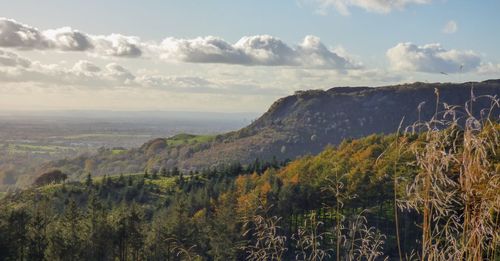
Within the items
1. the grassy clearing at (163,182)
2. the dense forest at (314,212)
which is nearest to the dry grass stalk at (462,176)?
the dense forest at (314,212)

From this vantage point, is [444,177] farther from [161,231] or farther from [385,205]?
[385,205]

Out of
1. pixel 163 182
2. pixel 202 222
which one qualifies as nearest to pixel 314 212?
pixel 202 222

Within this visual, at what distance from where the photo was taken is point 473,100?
14.3 ft

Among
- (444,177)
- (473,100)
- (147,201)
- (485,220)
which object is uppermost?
(473,100)

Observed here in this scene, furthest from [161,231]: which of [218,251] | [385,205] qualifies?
[385,205]

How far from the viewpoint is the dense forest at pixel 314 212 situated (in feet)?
14.6

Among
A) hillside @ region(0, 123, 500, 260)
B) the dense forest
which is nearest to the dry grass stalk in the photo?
the dense forest

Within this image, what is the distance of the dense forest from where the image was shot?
445 centimetres

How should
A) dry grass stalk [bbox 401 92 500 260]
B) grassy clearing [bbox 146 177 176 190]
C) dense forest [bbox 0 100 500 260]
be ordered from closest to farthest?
dry grass stalk [bbox 401 92 500 260] < dense forest [bbox 0 100 500 260] < grassy clearing [bbox 146 177 176 190]

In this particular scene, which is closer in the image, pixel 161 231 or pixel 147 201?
pixel 161 231

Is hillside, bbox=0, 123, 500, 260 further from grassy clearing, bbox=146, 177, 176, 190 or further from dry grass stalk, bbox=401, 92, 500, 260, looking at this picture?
dry grass stalk, bbox=401, 92, 500, 260

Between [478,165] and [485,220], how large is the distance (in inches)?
20.2

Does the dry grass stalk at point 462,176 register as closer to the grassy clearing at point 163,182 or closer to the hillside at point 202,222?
the hillside at point 202,222

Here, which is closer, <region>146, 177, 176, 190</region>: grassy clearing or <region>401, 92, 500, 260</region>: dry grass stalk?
<region>401, 92, 500, 260</region>: dry grass stalk
